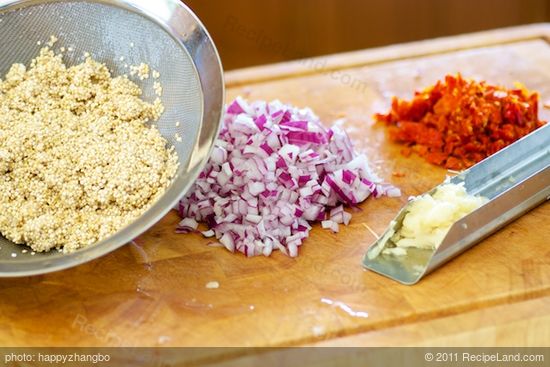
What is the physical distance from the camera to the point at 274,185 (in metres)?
2.03

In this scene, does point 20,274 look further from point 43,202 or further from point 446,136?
point 446,136

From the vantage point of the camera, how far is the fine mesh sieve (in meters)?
1.73

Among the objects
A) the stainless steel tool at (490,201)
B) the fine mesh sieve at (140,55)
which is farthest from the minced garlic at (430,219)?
the fine mesh sieve at (140,55)

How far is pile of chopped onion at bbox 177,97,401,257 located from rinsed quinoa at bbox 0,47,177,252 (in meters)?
0.20

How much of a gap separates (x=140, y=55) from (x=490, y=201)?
899 mm

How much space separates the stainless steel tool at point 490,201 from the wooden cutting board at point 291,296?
29mm

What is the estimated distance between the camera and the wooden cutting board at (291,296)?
1697 millimetres

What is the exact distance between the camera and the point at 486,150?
229 cm

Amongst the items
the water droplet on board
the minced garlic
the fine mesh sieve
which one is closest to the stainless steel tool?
the minced garlic

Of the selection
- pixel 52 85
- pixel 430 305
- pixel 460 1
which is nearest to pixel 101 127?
pixel 52 85

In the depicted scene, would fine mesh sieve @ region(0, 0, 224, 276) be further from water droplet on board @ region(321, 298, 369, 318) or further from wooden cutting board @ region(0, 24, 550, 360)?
water droplet on board @ region(321, 298, 369, 318)

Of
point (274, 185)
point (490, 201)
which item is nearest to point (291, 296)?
point (274, 185)

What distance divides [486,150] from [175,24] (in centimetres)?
92

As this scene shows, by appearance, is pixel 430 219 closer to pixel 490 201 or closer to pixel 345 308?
pixel 490 201
